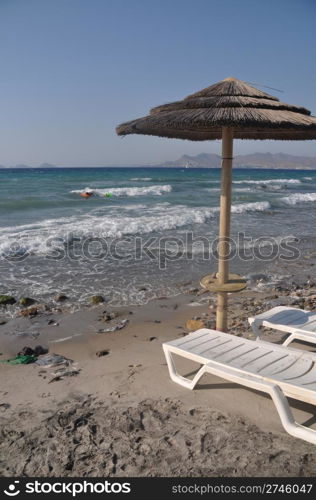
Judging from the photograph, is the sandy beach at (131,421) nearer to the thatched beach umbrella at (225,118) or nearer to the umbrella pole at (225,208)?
the umbrella pole at (225,208)

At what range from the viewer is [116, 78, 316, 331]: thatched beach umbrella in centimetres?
319

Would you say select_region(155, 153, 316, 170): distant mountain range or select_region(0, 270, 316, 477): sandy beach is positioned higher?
select_region(155, 153, 316, 170): distant mountain range

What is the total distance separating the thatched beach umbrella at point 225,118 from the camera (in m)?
3.19

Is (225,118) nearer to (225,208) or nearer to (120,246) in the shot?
(225,208)

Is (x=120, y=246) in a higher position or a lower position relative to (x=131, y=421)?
higher

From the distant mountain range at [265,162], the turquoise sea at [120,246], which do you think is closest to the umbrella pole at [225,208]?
the turquoise sea at [120,246]

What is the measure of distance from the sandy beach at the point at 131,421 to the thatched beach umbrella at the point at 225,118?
108 cm

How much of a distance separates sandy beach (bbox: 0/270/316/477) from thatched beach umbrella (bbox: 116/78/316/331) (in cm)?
108

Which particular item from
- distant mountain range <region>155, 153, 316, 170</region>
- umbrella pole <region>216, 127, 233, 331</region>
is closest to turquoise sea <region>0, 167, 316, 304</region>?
umbrella pole <region>216, 127, 233, 331</region>

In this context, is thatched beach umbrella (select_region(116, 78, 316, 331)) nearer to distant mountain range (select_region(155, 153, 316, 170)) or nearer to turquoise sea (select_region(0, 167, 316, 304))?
turquoise sea (select_region(0, 167, 316, 304))

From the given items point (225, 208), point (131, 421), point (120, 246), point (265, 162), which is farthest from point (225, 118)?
point (265, 162)

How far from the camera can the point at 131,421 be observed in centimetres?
316

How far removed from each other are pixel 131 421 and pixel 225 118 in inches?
104

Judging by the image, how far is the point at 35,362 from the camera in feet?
14.7
